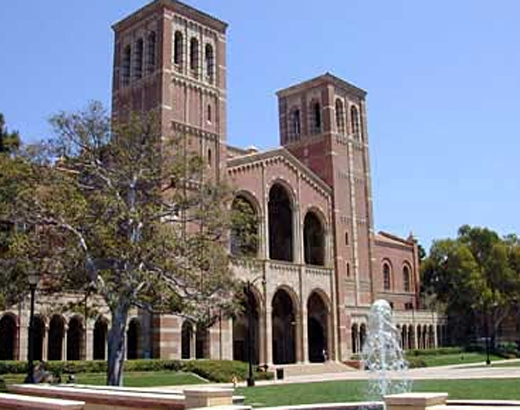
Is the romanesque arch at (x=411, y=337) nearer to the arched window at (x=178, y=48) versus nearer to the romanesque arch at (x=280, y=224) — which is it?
the romanesque arch at (x=280, y=224)

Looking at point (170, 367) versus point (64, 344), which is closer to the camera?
point (64, 344)

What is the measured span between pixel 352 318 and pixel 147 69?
2505 cm

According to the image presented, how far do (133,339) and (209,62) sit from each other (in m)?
19.5

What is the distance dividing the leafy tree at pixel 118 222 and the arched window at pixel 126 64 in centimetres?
1869

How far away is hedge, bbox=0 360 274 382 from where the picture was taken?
32.7 m

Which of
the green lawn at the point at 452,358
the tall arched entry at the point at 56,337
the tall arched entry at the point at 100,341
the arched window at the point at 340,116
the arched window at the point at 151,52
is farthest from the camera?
the arched window at the point at 340,116

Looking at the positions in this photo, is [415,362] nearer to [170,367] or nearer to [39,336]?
[170,367]

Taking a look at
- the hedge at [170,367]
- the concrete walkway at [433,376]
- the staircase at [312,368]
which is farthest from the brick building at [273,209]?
the concrete walkway at [433,376]

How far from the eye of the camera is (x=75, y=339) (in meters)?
38.2

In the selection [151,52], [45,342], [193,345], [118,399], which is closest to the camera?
[118,399]

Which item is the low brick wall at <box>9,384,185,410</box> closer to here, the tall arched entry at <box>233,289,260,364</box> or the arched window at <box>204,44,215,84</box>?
the tall arched entry at <box>233,289,260,364</box>

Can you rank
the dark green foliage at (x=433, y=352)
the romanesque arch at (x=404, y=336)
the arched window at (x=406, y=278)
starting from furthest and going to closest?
the arched window at (x=406, y=278) < the romanesque arch at (x=404, y=336) < the dark green foliage at (x=433, y=352)

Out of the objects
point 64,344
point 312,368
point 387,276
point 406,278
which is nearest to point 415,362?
point 312,368

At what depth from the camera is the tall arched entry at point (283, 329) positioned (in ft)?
169
